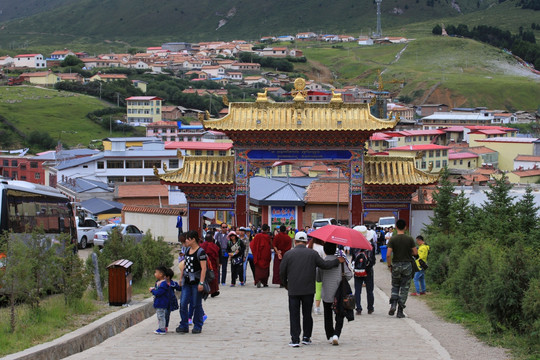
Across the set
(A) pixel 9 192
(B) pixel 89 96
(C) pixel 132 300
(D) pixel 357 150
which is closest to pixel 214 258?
(C) pixel 132 300

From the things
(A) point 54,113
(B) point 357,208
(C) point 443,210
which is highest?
(A) point 54,113

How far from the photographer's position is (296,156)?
3106 cm

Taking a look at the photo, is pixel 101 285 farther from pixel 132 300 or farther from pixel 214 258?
pixel 214 258

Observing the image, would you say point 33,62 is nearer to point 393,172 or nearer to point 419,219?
point 419,219

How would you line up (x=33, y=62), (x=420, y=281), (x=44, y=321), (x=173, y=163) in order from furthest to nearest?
1. (x=33, y=62)
2. (x=173, y=163)
3. (x=420, y=281)
4. (x=44, y=321)

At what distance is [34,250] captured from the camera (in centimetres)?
1470

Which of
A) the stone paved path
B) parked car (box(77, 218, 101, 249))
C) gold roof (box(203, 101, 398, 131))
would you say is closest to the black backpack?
the stone paved path

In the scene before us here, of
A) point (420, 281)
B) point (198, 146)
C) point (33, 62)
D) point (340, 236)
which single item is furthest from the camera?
point (33, 62)

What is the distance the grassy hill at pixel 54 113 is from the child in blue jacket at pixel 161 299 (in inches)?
3993

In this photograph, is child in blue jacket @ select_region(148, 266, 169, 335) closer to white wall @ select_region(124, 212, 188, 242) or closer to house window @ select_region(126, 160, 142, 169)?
white wall @ select_region(124, 212, 188, 242)

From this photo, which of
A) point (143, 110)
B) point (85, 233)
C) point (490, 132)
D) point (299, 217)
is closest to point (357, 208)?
point (299, 217)

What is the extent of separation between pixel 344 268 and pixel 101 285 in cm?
616

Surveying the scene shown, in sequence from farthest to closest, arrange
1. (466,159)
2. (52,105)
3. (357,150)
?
(52,105) < (466,159) < (357,150)

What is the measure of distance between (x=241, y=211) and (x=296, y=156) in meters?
2.84
